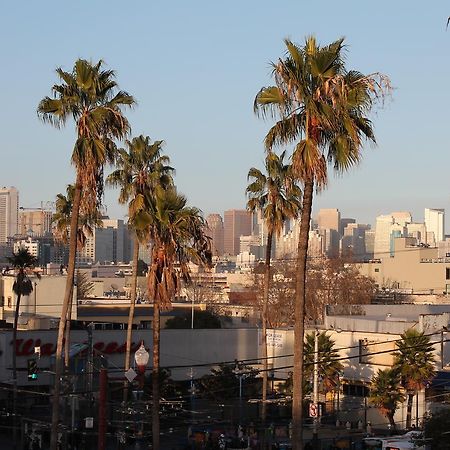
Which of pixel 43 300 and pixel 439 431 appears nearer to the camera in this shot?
pixel 439 431

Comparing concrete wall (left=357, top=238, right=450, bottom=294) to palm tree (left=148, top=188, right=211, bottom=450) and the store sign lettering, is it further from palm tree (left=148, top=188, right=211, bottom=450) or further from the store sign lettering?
palm tree (left=148, top=188, right=211, bottom=450)

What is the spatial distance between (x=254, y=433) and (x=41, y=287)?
1759 inches

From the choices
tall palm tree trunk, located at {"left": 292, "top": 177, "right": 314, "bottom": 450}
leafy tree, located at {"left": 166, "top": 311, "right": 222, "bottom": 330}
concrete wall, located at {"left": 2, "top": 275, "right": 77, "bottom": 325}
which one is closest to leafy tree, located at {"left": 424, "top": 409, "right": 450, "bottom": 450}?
tall palm tree trunk, located at {"left": 292, "top": 177, "right": 314, "bottom": 450}

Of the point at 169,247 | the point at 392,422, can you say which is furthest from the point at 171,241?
the point at 392,422

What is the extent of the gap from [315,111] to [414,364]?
28611 millimetres

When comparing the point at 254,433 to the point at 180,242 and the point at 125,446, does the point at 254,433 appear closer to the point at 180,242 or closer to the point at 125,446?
the point at 125,446

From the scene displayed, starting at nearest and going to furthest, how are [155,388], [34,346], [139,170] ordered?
[155,388], [139,170], [34,346]

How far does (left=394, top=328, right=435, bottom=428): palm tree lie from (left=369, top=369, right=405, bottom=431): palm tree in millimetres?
370

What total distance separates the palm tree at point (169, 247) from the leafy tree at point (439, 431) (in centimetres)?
844

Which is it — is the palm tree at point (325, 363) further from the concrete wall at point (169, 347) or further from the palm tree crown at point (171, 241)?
the palm tree crown at point (171, 241)

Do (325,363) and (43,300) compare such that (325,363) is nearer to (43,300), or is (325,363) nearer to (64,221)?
(64,221)

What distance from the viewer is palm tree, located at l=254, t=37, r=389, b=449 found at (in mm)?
24078

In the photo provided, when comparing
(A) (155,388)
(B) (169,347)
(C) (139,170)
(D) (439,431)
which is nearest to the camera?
(D) (439,431)

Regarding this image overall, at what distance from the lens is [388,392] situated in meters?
51.2
